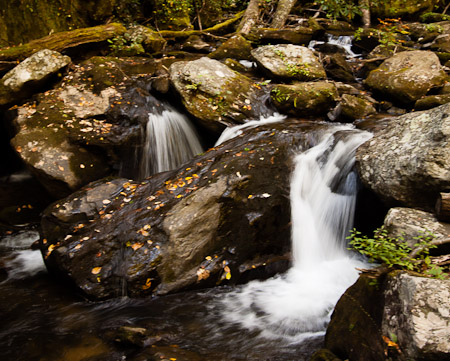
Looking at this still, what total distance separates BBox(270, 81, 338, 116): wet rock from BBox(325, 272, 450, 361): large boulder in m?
4.88

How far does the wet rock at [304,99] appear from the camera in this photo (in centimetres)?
700

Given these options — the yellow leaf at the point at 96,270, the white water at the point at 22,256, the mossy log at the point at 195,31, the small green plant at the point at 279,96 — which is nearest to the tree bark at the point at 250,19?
the mossy log at the point at 195,31

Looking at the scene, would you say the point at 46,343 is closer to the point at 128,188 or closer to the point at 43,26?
the point at 128,188

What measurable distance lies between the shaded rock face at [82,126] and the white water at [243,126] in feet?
5.88

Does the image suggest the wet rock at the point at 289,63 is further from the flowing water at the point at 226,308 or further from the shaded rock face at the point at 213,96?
the flowing water at the point at 226,308

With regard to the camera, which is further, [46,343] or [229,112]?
[229,112]

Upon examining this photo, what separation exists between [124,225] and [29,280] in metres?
1.72

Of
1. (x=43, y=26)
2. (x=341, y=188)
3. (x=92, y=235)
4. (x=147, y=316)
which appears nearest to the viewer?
(x=147, y=316)

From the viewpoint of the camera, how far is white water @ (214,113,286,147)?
6.80 meters

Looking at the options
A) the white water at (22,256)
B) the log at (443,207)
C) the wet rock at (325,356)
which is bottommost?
the wet rock at (325,356)

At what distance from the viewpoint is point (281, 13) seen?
12.7 metres

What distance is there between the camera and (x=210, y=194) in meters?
4.67

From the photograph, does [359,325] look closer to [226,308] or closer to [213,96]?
[226,308]

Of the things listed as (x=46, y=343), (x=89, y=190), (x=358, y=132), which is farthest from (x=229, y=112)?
(x=46, y=343)
